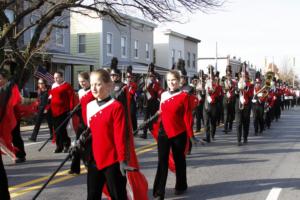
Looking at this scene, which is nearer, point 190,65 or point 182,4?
point 182,4

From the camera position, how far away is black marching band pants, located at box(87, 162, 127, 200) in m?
4.70

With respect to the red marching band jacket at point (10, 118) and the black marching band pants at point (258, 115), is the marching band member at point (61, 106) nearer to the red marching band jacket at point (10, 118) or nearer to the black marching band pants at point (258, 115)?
the red marching band jacket at point (10, 118)

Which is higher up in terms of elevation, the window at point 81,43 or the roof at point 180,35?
the roof at point 180,35

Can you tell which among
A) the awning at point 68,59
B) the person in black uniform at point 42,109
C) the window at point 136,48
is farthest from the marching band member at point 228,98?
the window at point 136,48

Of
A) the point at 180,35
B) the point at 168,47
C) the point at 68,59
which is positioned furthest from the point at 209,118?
the point at 180,35

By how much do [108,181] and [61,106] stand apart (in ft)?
21.1

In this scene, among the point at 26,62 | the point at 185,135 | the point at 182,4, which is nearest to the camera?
the point at 185,135

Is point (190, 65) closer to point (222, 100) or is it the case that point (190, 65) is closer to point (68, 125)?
point (222, 100)

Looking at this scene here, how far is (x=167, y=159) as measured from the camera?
22.0ft

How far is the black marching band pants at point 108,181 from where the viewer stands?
4.70 metres

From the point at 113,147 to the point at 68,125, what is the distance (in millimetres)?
5440

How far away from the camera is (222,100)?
16547 mm

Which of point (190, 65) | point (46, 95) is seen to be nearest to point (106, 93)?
point (46, 95)

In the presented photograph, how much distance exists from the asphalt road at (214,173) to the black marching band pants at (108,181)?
6.73 ft
